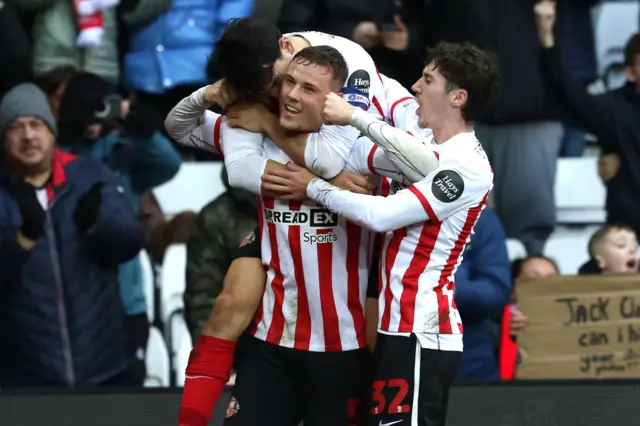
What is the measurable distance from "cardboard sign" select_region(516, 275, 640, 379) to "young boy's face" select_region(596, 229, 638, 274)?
73cm

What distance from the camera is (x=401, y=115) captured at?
16.8ft

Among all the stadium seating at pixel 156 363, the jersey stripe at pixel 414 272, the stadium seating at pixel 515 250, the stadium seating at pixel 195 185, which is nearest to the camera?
the jersey stripe at pixel 414 272

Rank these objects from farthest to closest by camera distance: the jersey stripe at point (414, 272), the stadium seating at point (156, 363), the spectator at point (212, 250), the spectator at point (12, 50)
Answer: the stadium seating at point (156, 363) → the spectator at point (12, 50) → the spectator at point (212, 250) → the jersey stripe at point (414, 272)

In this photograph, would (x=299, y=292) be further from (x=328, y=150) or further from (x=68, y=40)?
(x=68, y=40)

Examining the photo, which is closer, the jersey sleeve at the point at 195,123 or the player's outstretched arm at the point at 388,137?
the player's outstretched arm at the point at 388,137

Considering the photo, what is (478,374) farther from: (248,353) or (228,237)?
(248,353)

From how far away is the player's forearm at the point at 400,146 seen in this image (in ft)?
15.7

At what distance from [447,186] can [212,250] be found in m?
1.80

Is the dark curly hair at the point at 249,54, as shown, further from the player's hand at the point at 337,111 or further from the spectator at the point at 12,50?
the spectator at the point at 12,50

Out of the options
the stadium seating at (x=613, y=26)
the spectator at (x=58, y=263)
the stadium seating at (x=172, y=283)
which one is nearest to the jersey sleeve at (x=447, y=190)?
the spectator at (x=58, y=263)

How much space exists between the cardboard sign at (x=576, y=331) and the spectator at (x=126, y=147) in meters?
1.62

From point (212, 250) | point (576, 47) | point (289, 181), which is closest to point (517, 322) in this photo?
point (212, 250)

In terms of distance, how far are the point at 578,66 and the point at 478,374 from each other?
8.75 ft

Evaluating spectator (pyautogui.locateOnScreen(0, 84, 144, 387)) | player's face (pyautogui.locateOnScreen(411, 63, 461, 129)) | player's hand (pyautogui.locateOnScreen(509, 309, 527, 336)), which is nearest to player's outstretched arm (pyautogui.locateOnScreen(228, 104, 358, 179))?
player's face (pyautogui.locateOnScreen(411, 63, 461, 129))
